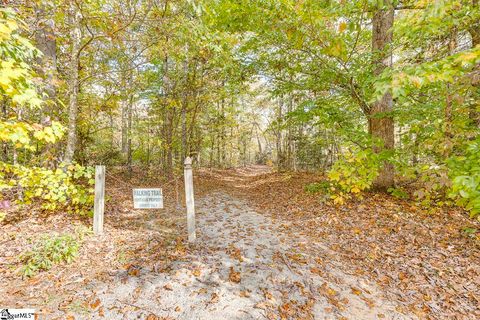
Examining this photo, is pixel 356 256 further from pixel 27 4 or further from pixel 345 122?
pixel 27 4

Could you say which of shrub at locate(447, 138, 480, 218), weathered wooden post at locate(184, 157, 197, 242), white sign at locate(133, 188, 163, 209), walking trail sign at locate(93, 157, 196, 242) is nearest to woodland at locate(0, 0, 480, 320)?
shrub at locate(447, 138, 480, 218)

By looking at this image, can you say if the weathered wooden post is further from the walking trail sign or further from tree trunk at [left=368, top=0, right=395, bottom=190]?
tree trunk at [left=368, top=0, right=395, bottom=190]

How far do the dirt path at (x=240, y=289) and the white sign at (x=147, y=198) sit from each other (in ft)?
3.57

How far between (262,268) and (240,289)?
2.15ft

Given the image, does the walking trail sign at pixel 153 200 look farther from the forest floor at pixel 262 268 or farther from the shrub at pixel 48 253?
the shrub at pixel 48 253

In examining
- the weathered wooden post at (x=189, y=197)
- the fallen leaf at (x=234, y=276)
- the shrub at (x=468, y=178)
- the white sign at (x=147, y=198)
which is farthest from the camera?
the white sign at (x=147, y=198)

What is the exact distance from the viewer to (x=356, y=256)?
463 centimetres

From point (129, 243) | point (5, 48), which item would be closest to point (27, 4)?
point (5, 48)

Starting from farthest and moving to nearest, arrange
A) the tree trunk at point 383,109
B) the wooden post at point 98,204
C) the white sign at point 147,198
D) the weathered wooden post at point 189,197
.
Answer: the tree trunk at point 383,109, the wooden post at point 98,204, the white sign at point 147,198, the weathered wooden post at point 189,197

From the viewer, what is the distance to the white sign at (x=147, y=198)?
4.88m

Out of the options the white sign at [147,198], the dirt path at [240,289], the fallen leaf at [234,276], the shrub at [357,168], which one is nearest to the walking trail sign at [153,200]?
the white sign at [147,198]

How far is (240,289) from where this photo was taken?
3.59 metres

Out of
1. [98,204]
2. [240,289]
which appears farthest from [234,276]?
[98,204]

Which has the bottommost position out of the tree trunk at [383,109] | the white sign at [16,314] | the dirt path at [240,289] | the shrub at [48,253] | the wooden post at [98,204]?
the dirt path at [240,289]
